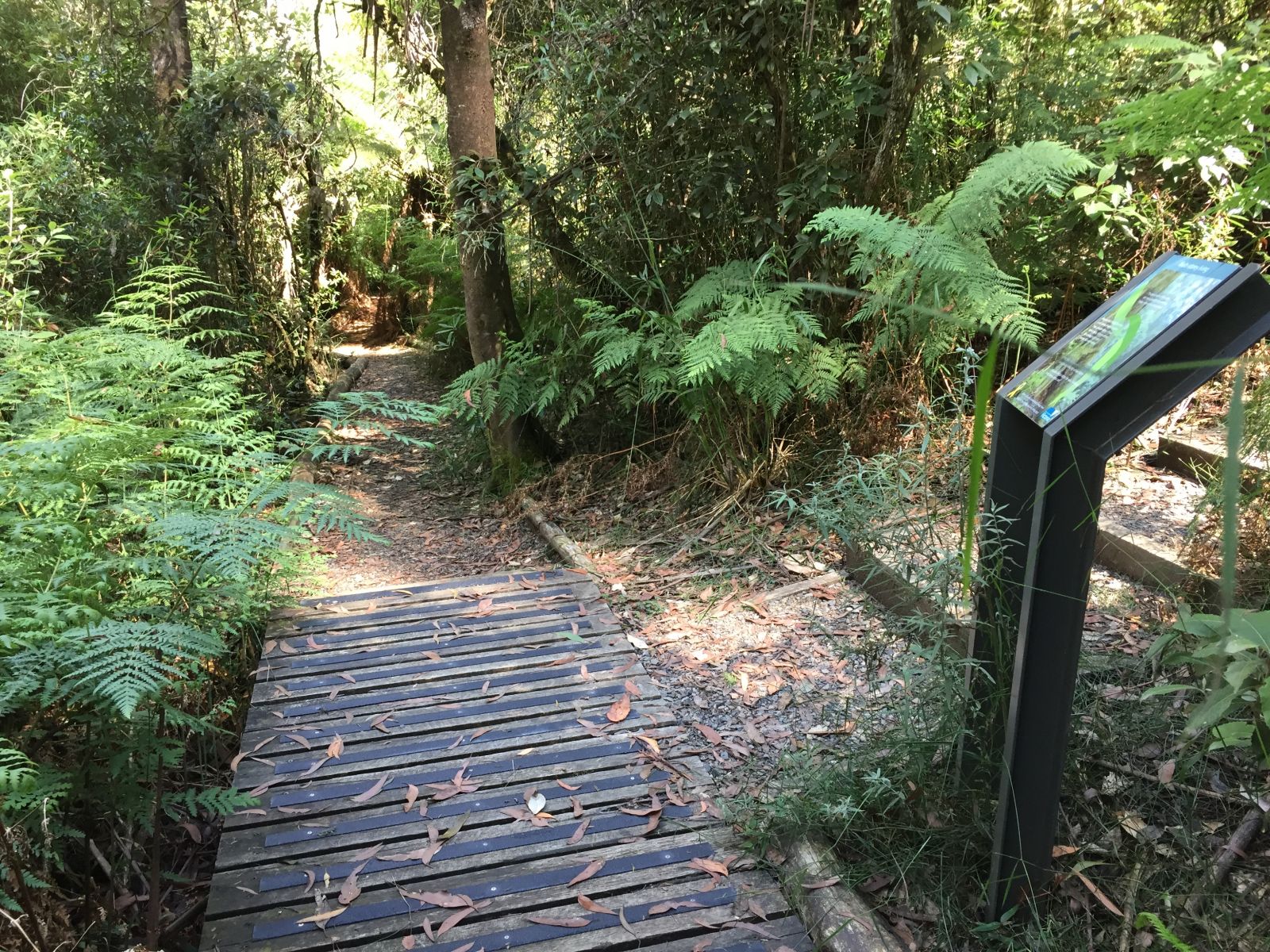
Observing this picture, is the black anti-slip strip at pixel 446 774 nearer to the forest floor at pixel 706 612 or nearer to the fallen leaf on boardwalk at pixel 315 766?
the fallen leaf on boardwalk at pixel 315 766

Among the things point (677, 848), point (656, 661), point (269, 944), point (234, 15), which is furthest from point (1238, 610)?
point (234, 15)

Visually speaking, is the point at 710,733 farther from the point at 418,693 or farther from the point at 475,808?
the point at 418,693

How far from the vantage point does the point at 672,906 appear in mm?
2385

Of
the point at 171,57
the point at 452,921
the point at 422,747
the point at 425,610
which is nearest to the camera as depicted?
the point at 452,921

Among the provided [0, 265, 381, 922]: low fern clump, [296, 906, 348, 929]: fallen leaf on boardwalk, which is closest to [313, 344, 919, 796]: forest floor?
[0, 265, 381, 922]: low fern clump

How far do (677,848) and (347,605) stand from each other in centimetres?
242

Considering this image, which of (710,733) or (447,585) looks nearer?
(710,733)

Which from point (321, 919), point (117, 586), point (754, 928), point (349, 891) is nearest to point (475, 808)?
point (349, 891)

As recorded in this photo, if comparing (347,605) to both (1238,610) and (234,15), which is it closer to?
(1238,610)

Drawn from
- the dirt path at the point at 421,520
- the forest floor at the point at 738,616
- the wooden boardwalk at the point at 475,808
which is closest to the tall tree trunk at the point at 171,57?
the dirt path at the point at 421,520

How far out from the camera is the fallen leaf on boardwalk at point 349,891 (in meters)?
2.46

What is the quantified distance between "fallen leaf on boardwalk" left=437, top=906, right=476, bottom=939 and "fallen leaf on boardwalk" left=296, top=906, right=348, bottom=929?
292 mm

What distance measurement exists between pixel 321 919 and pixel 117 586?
1.50 m

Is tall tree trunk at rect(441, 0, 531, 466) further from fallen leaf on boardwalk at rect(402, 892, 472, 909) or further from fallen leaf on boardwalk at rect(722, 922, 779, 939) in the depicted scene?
fallen leaf on boardwalk at rect(722, 922, 779, 939)
